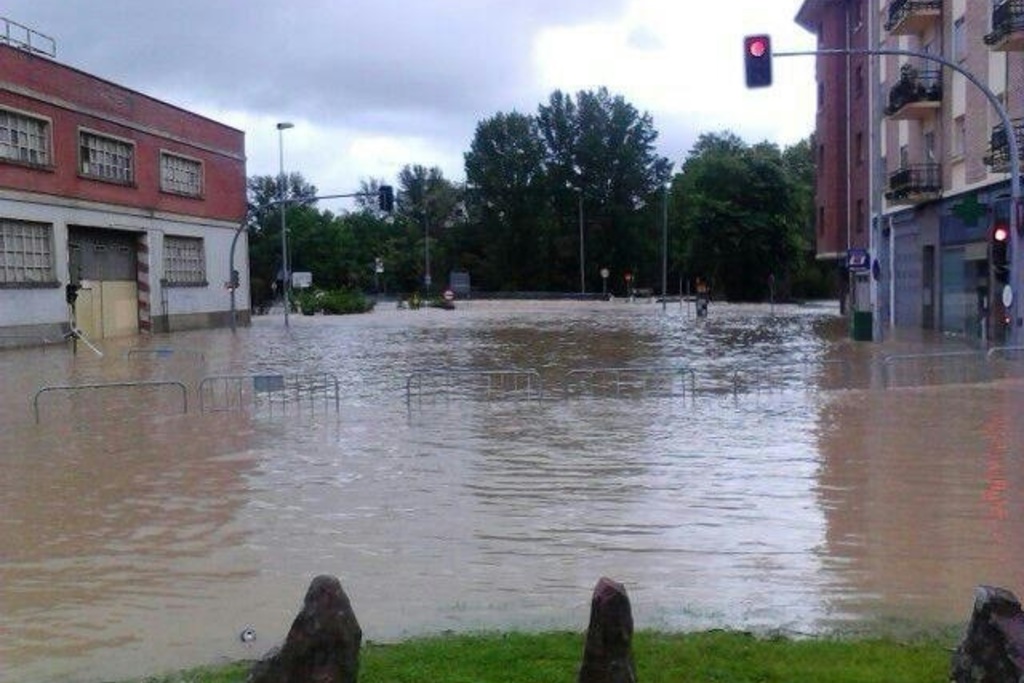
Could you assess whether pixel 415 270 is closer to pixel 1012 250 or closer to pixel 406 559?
pixel 1012 250

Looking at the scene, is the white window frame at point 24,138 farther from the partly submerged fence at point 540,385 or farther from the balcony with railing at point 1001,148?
the balcony with railing at point 1001,148

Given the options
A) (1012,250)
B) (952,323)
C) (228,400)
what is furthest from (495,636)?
(952,323)

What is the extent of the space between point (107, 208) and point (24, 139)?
20.5 ft

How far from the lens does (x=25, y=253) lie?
41.2 m

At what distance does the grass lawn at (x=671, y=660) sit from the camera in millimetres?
5441

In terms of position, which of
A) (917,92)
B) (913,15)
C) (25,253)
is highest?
(913,15)

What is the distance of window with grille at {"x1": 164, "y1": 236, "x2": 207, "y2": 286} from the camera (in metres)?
53.7

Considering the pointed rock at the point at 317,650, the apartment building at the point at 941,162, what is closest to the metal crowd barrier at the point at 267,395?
the pointed rock at the point at 317,650

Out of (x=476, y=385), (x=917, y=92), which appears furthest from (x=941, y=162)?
(x=476, y=385)

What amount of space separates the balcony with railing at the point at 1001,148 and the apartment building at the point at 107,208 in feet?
97.0

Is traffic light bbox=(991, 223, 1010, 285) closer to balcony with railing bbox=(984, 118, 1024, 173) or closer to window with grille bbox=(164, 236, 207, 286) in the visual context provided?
balcony with railing bbox=(984, 118, 1024, 173)

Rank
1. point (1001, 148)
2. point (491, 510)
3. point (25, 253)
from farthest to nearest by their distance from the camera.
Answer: point (25, 253) < point (1001, 148) < point (491, 510)

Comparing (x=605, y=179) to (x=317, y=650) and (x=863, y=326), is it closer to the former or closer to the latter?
(x=863, y=326)

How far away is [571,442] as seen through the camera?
1473 centimetres
